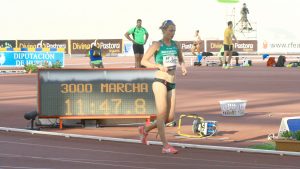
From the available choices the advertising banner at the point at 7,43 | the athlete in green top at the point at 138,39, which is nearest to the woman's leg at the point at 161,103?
the athlete in green top at the point at 138,39

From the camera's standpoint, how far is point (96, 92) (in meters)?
15.6

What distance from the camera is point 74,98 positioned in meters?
15.5

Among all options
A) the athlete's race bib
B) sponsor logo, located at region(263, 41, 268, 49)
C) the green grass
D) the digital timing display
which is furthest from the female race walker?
sponsor logo, located at region(263, 41, 268, 49)

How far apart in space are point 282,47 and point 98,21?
25910mm

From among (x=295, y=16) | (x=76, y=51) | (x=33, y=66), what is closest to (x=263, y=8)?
(x=295, y=16)

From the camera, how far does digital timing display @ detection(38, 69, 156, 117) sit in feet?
50.8

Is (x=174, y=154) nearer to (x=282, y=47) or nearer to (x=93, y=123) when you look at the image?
(x=93, y=123)

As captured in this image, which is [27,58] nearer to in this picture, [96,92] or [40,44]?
[40,44]

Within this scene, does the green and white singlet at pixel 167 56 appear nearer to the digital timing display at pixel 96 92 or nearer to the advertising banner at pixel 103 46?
the digital timing display at pixel 96 92

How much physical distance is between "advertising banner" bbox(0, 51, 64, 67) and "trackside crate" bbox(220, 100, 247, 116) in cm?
2317

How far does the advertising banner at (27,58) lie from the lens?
131 ft

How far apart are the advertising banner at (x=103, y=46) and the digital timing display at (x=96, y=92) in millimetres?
45066

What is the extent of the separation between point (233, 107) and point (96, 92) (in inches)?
114

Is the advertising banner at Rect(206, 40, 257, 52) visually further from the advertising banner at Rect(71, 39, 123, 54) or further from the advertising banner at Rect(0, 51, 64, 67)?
the advertising banner at Rect(0, 51, 64, 67)
